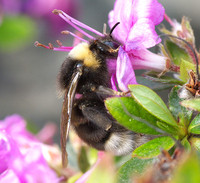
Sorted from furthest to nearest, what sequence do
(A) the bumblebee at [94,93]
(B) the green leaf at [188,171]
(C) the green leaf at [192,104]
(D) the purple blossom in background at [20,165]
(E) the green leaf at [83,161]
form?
(E) the green leaf at [83,161]
(A) the bumblebee at [94,93]
(D) the purple blossom in background at [20,165]
(C) the green leaf at [192,104]
(B) the green leaf at [188,171]

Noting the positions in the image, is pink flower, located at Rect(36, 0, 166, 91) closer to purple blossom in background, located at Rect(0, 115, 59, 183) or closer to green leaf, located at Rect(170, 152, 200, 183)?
purple blossom in background, located at Rect(0, 115, 59, 183)

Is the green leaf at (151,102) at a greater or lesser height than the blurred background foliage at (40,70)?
greater

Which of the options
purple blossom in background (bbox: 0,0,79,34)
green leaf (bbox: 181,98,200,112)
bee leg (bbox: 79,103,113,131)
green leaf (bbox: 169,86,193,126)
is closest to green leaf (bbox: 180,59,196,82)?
green leaf (bbox: 169,86,193,126)

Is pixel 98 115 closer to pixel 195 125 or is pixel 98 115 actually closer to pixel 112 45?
pixel 112 45

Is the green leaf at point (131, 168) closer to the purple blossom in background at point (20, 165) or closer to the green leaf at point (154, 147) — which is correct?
the green leaf at point (154, 147)

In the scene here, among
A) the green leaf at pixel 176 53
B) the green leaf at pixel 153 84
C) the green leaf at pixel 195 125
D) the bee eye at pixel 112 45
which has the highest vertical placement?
the green leaf at pixel 176 53

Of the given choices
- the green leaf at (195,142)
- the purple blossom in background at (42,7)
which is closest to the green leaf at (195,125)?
the green leaf at (195,142)

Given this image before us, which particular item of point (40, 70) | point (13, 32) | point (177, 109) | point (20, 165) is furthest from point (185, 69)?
point (40, 70)
